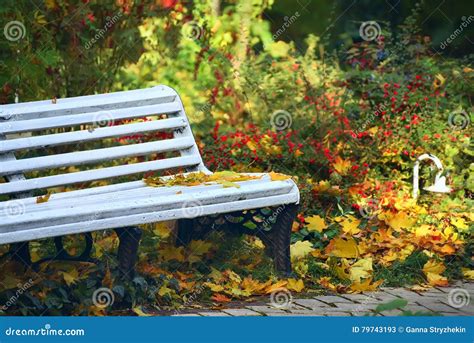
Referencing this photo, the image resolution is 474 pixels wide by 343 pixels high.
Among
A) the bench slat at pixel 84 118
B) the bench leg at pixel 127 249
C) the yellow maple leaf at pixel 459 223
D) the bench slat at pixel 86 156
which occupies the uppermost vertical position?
the bench slat at pixel 84 118

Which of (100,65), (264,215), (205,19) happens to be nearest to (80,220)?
(264,215)

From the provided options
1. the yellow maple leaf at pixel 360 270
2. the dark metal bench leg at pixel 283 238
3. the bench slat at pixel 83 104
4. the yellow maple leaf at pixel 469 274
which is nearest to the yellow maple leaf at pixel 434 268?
the yellow maple leaf at pixel 469 274

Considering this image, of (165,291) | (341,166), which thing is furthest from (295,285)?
(341,166)

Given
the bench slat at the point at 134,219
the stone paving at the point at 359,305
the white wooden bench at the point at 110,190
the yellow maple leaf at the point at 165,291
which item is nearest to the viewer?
the bench slat at the point at 134,219

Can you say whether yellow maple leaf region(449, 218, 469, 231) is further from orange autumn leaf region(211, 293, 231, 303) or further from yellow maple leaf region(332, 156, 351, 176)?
orange autumn leaf region(211, 293, 231, 303)

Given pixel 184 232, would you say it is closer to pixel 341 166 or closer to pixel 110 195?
pixel 110 195

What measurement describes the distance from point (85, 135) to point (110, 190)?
1.30 ft

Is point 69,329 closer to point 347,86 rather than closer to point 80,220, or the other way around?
point 80,220

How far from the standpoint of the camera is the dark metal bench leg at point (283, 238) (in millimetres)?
5219

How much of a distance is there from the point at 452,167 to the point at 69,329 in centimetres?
360

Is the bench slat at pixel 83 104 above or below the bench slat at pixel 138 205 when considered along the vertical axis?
above

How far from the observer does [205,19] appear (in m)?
8.85

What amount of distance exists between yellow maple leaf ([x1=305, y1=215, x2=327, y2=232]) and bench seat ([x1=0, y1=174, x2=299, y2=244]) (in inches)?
24.3

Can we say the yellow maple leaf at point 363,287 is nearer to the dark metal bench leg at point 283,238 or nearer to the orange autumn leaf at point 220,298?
the dark metal bench leg at point 283,238
